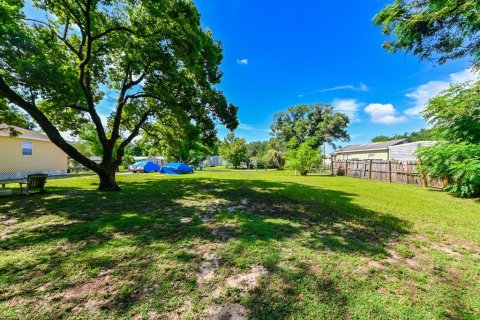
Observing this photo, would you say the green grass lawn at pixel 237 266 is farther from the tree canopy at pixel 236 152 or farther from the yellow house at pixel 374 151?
the tree canopy at pixel 236 152

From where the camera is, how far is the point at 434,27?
737cm

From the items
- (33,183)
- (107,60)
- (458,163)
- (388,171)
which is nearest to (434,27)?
(458,163)

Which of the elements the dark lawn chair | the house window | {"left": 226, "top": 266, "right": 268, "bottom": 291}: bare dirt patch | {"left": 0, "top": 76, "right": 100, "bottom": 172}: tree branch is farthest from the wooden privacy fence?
the house window

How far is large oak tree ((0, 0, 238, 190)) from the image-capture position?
271 inches

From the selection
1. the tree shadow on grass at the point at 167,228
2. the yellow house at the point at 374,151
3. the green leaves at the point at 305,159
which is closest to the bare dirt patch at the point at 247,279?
the tree shadow on grass at the point at 167,228

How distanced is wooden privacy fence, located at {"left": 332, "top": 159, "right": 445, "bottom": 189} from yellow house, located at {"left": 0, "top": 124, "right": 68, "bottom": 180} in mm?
23554

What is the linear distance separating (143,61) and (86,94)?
2879 millimetres

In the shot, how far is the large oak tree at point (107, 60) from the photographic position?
22.6 feet

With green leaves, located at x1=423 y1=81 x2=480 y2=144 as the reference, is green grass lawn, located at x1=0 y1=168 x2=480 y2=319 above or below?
below

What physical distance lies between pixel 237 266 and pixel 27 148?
2046 centimetres

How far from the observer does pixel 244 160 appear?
4122cm

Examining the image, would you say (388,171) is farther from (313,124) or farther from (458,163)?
(313,124)

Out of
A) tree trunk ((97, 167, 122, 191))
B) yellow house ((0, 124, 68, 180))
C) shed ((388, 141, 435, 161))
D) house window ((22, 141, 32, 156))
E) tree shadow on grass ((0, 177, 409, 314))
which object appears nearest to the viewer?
tree shadow on grass ((0, 177, 409, 314))

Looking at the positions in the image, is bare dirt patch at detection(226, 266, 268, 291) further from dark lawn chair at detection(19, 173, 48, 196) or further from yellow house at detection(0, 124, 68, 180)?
yellow house at detection(0, 124, 68, 180)
